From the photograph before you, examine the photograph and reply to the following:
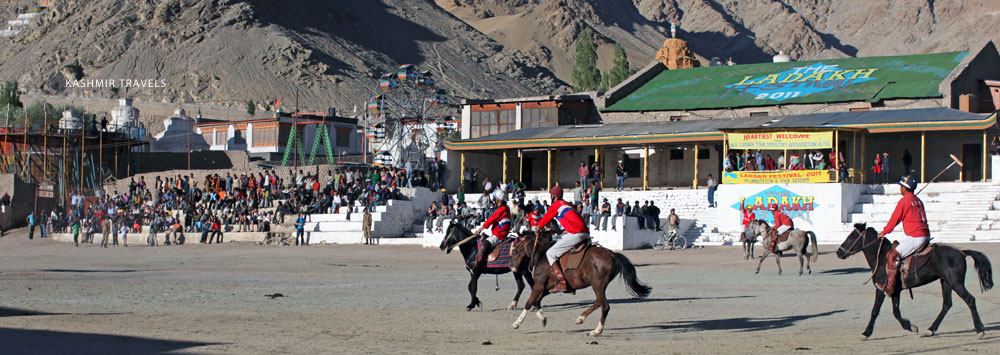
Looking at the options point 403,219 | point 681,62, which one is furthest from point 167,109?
point 403,219

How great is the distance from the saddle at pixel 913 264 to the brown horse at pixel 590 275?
3.12 m

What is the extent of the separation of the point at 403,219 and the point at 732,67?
846 inches

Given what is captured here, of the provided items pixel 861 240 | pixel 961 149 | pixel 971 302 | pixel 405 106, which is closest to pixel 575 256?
pixel 861 240

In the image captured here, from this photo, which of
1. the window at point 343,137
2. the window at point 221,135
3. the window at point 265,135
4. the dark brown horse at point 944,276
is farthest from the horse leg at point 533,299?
the window at point 221,135

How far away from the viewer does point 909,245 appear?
13.6 metres

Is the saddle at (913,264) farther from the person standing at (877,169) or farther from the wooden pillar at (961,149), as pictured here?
the wooden pillar at (961,149)

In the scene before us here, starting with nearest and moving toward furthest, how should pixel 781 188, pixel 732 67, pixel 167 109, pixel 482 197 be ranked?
pixel 781 188
pixel 482 197
pixel 732 67
pixel 167 109

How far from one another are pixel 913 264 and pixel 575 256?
413cm

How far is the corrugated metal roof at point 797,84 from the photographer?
45.8 metres

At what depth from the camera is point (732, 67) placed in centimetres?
5475

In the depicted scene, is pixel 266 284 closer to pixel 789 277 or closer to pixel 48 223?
pixel 789 277

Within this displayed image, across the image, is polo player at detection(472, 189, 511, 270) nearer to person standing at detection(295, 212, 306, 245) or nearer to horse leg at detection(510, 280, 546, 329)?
horse leg at detection(510, 280, 546, 329)

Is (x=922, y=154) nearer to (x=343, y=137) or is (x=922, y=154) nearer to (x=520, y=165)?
(x=520, y=165)

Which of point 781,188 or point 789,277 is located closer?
point 789,277
